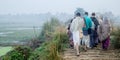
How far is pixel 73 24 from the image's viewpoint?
933 cm

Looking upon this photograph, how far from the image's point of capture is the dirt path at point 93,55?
9.20m

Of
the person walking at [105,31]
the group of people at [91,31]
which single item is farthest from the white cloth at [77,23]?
the person walking at [105,31]

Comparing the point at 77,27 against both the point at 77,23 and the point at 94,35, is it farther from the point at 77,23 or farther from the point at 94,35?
the point at 94,35

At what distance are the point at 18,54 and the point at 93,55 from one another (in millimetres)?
3907

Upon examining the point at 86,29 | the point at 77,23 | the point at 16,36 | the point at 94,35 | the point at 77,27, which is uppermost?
the point at 77,23

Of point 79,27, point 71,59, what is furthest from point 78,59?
point 79,27

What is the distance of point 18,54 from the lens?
1246 cm

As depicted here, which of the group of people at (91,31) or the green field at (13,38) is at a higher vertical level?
the group of people at (91,31)

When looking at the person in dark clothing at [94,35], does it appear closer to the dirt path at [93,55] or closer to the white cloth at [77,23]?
the dirt path at [93,55]

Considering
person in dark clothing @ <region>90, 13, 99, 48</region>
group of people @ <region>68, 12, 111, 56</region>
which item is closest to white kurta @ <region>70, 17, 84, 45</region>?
group of people @ <region>68, 12, 111, 56</region>

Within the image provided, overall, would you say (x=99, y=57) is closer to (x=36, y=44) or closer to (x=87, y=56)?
(x=87, y=56)

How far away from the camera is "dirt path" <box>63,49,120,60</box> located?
30.2ft

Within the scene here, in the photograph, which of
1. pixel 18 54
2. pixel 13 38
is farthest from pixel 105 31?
pixel 13 38

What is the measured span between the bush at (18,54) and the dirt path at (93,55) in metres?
2.50
